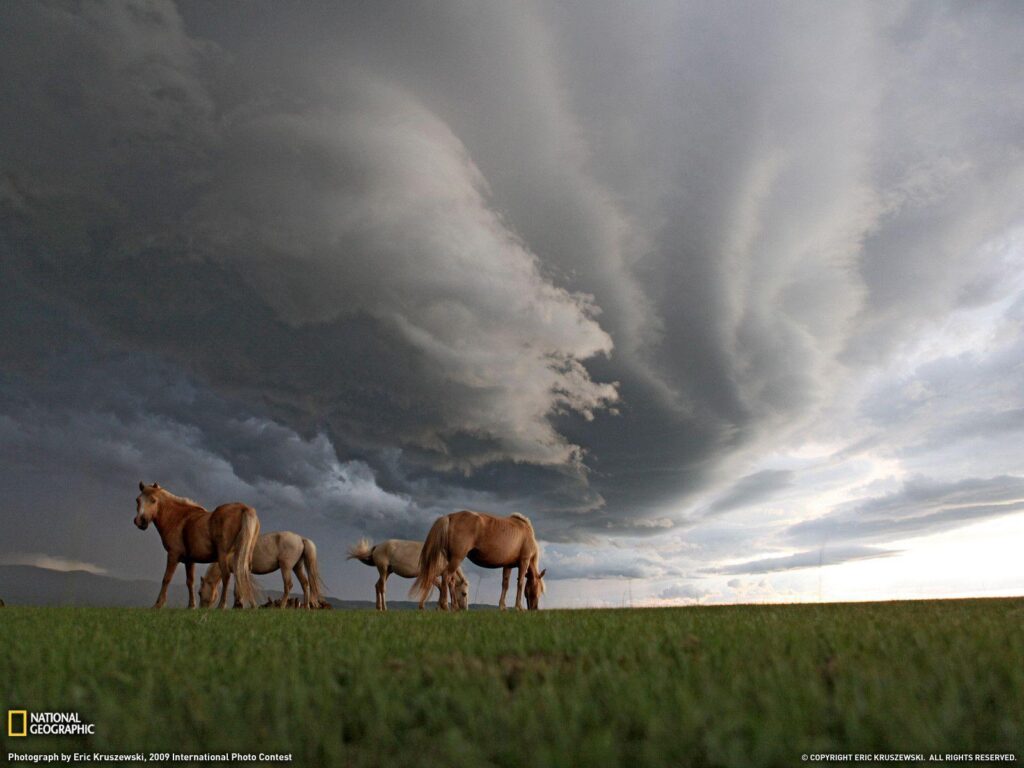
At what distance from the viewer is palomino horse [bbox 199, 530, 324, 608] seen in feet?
79.5

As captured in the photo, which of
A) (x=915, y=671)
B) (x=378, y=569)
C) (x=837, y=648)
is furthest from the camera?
(x=378, y=569)

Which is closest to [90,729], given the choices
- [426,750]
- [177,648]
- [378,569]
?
[426,750]

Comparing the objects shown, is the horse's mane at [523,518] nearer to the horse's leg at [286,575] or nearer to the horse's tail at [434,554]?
the horse's tail at [434,554]

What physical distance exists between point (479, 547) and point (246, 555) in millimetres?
6065

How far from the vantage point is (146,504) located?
1717 cm

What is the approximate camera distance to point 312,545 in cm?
2489

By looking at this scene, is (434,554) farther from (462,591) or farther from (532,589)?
(462,591)

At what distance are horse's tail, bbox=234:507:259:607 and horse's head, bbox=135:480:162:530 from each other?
2.73m

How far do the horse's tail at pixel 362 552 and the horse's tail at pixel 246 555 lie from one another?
38.6 feet

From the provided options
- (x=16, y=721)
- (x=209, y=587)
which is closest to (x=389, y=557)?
(x=209, y=587)

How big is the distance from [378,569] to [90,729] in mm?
26746

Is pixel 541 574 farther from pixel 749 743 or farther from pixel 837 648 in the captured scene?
pixel 749 743

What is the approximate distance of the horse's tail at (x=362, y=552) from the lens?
28.6m

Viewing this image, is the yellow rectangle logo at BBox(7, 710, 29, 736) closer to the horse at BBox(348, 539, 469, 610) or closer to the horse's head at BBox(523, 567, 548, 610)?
the horse's head at BBox(523, 567, 548, 610)
